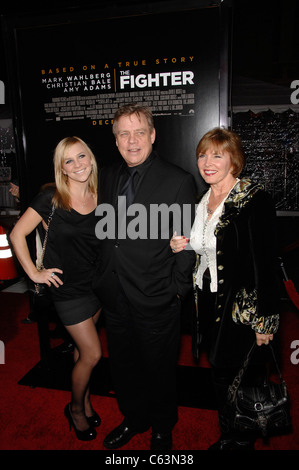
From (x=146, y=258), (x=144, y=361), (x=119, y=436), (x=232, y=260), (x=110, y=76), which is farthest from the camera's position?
(x=110, y=76)

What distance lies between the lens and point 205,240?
1.77 meters

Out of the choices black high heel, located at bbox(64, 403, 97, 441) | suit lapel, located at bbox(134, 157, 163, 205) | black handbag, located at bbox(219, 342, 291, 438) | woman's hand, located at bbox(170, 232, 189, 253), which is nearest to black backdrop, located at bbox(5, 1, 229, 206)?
suit lapel, located at bbox(134, 157, 163, 205)

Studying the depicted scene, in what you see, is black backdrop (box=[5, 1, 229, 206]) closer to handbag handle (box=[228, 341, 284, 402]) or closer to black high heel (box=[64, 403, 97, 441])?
handbag handle (box=[228, 341, 284, 402])

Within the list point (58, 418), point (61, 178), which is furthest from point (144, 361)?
point (61, 178)

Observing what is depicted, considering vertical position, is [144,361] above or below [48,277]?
below

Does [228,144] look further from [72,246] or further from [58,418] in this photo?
[58,418]

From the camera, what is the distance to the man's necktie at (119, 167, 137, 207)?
177cm

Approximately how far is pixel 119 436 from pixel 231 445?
651mm

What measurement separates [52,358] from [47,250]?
1297 mm

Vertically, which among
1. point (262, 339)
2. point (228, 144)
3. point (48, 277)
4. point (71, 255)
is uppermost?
point (228, 144)

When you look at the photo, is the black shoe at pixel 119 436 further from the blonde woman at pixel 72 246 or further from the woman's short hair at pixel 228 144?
the woman's short hair at pixel 228 144

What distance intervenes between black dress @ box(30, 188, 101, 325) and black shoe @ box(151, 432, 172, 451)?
0.80 m
